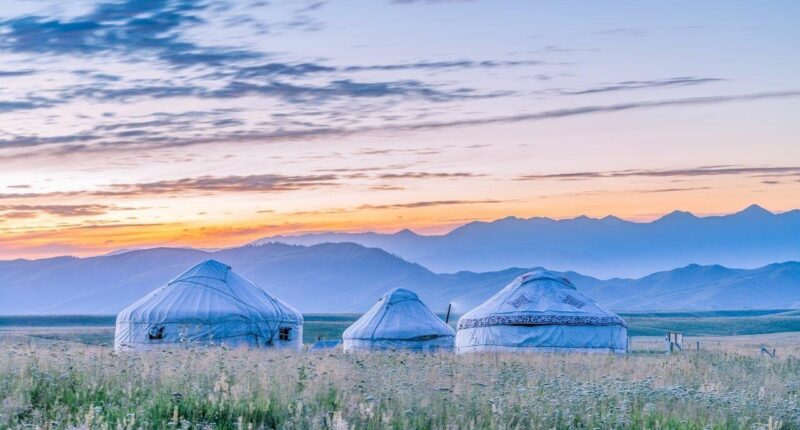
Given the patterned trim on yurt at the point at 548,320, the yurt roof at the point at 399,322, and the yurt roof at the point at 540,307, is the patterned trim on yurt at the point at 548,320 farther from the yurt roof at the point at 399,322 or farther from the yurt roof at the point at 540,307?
the yurt roof at the point at 399,322

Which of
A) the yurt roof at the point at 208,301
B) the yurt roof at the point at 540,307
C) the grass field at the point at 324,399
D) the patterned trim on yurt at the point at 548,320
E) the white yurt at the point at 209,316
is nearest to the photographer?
the grass field at the point at 324,399

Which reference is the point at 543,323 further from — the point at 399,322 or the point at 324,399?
the point at 324,399

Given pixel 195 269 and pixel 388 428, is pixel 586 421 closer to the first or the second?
pixel 388 428

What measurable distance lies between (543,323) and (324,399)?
19.6m

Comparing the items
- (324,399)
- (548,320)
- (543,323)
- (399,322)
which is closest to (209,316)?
(399,322)

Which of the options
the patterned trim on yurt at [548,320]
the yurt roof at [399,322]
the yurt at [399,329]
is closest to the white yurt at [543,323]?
the patterned trim on yurt at [548,320]

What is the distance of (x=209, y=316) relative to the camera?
28.3 meters

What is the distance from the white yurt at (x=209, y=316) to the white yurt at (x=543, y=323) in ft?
16.6

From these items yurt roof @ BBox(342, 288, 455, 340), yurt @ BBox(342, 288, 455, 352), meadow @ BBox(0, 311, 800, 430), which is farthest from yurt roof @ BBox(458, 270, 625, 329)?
meadow @ BBox(0, 311, 800, 430)

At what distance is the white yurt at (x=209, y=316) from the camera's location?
28.2 m

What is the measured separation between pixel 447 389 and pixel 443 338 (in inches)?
820

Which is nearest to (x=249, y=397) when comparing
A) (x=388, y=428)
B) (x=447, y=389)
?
(x=388, y=428)

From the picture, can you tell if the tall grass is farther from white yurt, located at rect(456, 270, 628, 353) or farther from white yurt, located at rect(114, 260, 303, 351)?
white yurt, located at rect(456, 270, 628, 353)

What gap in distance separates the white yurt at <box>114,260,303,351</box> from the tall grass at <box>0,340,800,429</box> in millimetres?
13694
